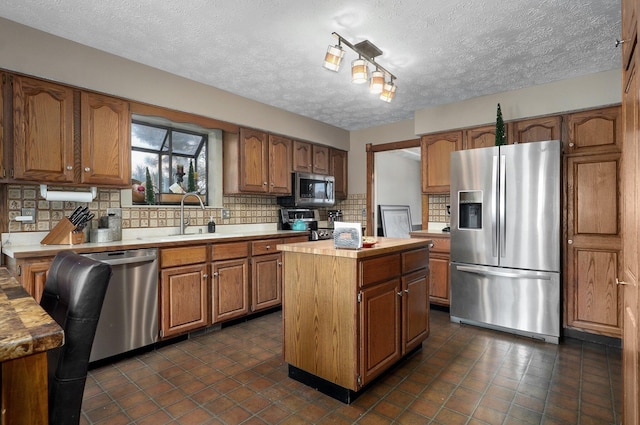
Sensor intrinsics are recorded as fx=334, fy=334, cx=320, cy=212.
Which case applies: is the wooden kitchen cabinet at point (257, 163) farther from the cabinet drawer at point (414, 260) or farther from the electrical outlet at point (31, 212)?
the cabinet drawer at point (414, 260)

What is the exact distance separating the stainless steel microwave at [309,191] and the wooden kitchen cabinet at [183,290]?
5.51 feet

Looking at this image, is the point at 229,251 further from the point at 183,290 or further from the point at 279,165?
the point at 279,165

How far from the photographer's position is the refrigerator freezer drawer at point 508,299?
10.0ft

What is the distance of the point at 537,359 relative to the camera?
2701 millimetres

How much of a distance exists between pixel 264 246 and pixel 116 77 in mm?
2101

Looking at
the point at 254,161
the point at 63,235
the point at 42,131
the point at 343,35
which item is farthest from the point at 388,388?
the point at 42,131

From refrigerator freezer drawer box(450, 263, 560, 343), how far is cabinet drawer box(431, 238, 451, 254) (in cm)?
31

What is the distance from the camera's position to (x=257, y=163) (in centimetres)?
411

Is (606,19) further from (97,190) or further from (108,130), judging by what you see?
(97,190)

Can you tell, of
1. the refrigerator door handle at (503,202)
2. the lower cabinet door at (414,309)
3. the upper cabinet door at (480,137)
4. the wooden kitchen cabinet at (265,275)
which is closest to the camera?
the lower cabinet door at (414,309)

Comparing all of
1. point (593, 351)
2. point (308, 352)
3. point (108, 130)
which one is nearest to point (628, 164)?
point (308, 352)

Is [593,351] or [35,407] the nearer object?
[35,407]

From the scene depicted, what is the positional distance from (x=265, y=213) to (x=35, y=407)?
12.9 feet

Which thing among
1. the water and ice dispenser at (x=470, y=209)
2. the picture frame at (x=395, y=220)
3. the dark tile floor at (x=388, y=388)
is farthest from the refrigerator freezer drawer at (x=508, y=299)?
the picture frame at (x=395, y=220)
